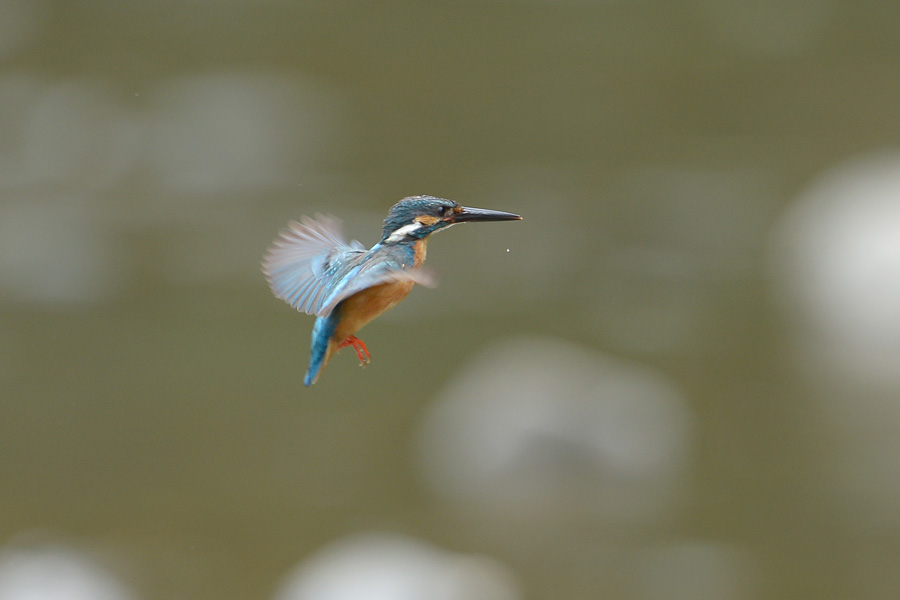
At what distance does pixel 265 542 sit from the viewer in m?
4.21

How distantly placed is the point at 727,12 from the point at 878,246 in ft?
7.55

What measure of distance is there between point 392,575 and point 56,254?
2927mm

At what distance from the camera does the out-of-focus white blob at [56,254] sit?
5523 millimetres

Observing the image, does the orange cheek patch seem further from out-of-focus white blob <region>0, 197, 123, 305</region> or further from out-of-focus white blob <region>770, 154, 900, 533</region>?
out-of-focus white blob <region>0, 197, 123, 305</region>

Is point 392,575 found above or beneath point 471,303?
beneath

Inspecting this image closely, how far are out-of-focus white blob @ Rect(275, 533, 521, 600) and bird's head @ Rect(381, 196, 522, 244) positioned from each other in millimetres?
2266

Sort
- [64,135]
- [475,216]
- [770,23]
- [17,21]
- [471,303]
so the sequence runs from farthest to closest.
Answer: [770,23] → [17,21] → [64,135] → [471,303] → [475,216]

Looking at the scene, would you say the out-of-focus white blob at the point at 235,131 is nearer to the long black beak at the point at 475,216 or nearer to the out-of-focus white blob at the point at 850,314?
the out-of-focus white blob at the point at 850,314

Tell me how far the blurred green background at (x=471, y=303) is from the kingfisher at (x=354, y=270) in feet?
7.31

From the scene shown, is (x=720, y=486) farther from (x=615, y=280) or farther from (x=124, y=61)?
(x=124, y=61)

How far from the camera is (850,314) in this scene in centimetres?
530

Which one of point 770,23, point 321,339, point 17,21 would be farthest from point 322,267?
point 770,23

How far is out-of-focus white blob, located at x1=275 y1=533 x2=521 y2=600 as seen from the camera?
11.5 ft

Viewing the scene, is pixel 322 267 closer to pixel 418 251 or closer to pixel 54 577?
pixel 418 251
